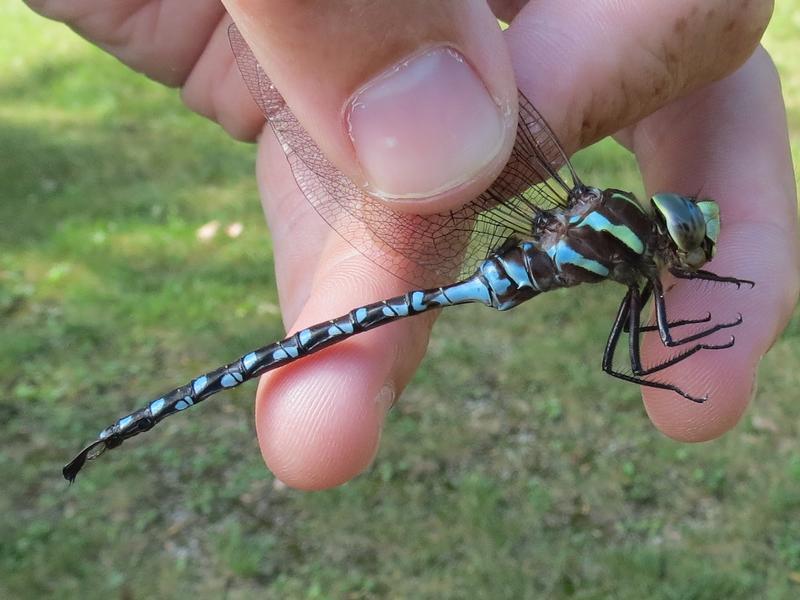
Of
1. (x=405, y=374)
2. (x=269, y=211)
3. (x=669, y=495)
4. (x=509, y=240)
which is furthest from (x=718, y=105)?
(x=669, y=495)

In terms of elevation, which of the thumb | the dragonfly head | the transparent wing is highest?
the thumb

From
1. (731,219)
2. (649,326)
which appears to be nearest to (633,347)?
(649,326)

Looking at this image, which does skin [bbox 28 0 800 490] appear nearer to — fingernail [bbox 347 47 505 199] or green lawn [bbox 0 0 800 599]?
fingernail [bbox 347 47 505 199]

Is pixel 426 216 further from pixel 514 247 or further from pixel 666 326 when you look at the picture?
pixel 666 326

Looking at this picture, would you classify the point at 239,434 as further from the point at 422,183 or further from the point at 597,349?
the point at 422,183

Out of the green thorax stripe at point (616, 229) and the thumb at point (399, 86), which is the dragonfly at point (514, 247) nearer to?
the green thorax stripe at point (616, 229)

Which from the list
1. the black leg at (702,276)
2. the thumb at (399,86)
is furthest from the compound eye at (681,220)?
the thumb at (399,86)

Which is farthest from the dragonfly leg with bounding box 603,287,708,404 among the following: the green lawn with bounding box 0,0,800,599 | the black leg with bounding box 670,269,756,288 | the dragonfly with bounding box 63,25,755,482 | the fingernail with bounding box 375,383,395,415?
the green lawn with bounding box 0,0,800,599

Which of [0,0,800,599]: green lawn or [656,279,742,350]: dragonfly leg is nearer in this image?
[656,279,742,350]: dragonfly leg

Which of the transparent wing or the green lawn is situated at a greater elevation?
the transparent wing
